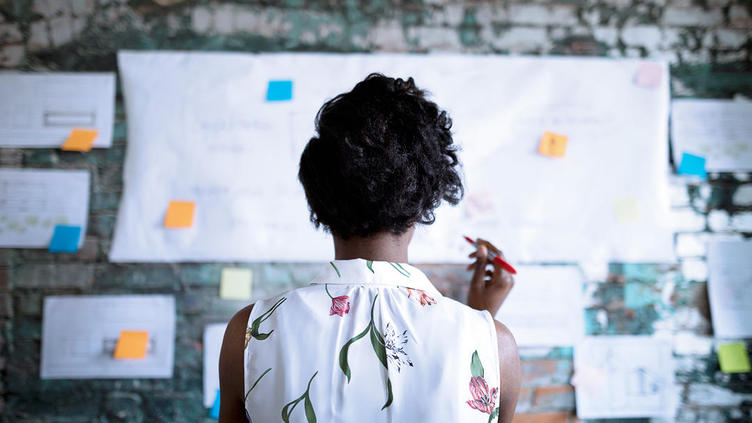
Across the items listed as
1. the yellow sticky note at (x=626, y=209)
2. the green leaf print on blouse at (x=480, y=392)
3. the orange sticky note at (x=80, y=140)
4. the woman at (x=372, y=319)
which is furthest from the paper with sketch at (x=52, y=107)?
the yellow sticky note at (x=626, y=209)

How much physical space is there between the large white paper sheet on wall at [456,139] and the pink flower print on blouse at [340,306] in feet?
2.75

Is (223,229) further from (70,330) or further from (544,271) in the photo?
(544,271)

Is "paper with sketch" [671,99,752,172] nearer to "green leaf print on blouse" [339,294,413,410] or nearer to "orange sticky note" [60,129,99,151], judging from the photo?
"green leaf print on blouse" [339,294,413,410]

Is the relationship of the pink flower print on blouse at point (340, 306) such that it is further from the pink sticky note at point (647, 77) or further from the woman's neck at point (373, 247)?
the pink sticky note at point (647, 77)

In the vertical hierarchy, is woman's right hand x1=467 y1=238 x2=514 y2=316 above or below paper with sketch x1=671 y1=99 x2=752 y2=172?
below

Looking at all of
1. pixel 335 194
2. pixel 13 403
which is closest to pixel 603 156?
pixel 335 194

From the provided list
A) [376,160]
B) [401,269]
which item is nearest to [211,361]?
[401,269]

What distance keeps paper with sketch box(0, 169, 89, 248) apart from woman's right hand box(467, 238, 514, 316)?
124cm

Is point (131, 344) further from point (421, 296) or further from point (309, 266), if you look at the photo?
point (421, 296)

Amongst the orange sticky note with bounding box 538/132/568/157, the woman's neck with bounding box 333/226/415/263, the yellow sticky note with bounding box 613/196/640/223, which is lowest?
the woman's neck with bounding box 333/226/415/263

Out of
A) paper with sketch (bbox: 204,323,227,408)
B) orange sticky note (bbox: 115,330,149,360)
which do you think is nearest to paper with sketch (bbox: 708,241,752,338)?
paper with sketch (bbox: 204,323,227,408)

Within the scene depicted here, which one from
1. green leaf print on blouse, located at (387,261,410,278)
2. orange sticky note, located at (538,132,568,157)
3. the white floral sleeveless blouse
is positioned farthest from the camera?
orange sticky note, located at (538,132,568,157)

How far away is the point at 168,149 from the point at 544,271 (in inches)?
51.0

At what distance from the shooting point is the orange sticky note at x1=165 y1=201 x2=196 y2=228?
165 cm
